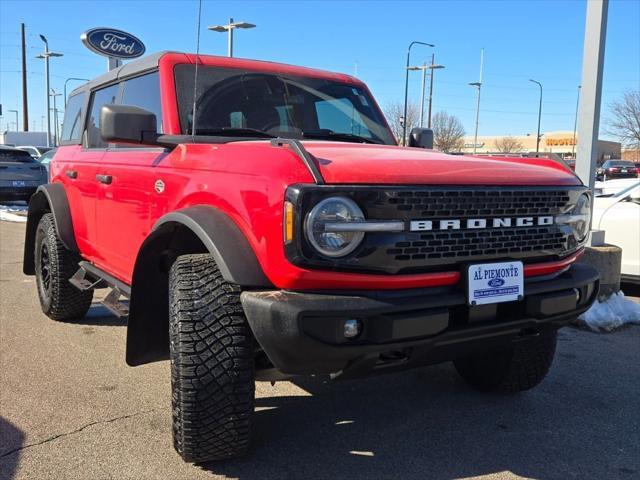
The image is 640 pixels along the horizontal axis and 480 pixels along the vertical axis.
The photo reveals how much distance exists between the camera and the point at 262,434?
3229 mm

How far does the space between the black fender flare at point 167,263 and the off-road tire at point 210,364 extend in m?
0.18

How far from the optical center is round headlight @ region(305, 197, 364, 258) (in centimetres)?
232

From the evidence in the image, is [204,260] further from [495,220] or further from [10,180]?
[10,180]

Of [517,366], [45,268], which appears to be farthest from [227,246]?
[45,268]

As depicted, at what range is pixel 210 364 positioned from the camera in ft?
8.52

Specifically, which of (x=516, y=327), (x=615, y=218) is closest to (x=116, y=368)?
(x=516, y=327)

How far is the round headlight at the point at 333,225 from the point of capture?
2322 mm

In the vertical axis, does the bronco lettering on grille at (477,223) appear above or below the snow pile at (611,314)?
above

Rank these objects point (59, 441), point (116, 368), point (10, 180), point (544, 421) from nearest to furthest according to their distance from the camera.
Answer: point (59, 441)
point (544, 421)
point (116, 368)
point (10, 180)

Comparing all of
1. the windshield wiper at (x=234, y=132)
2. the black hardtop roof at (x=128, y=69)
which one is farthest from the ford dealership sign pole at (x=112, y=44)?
the windshield wiper at (x=234, y=132)

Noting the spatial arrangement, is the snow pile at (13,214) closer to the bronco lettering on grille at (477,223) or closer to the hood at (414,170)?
the hood at (414,170)

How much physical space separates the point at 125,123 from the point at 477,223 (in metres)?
1.75

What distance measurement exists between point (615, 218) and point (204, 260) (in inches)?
223

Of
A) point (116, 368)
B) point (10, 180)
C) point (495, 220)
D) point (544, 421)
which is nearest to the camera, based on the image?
point (495, 220)
